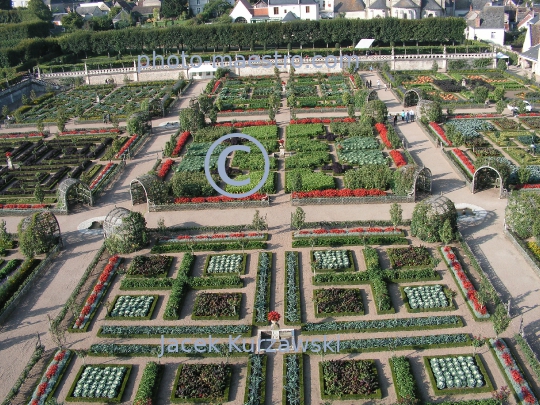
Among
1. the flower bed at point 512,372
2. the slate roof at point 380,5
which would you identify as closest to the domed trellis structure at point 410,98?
the flower bed at point 512,372

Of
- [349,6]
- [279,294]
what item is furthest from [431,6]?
[279,294]

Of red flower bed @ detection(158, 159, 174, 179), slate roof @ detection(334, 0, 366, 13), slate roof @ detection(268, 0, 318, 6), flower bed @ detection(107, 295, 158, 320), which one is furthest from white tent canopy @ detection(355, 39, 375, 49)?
flower bed @ detection(107, 295, 158, 320)

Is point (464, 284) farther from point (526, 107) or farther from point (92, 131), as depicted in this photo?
point (92, 131)

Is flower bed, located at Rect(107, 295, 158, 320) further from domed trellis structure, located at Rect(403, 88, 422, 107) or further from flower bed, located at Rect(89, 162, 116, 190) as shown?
domed trellis structure, located at Rect(403, 88, 422, 107)

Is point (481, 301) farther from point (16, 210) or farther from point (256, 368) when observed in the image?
point (16, 210)

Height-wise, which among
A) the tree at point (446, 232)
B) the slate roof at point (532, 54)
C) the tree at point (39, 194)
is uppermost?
the slate roof at point (532, 54)

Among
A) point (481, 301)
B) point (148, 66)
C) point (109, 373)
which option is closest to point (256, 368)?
point (109, 373)

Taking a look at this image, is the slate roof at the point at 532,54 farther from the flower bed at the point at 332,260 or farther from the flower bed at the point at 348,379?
the flower bed at the point at 348,379
